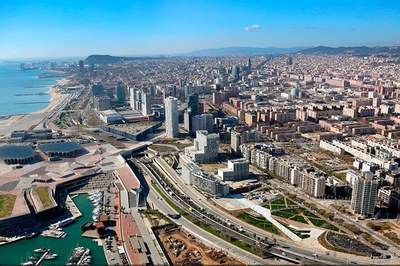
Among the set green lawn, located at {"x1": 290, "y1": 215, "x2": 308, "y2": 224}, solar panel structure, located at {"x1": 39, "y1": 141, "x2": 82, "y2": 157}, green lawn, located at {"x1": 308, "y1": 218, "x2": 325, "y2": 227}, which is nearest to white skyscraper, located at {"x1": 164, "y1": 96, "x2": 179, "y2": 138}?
solar panel structure, located at {"x1": 39, "y1": 141, "x2": 82, "y2": 157}

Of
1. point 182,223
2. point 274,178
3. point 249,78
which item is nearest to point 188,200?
point 182,223

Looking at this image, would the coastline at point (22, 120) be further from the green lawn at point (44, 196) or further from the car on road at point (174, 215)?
the car on road at point (174, 215)

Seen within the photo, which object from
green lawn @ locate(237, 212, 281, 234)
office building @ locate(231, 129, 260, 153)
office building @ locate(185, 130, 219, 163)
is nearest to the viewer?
green lawn @ locate(237, 212, 281, 234)

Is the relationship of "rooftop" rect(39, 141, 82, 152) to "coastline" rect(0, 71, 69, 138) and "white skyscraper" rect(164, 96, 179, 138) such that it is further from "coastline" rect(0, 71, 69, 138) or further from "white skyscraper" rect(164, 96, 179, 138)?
"coastline" rect(0, 71, 69, 138)

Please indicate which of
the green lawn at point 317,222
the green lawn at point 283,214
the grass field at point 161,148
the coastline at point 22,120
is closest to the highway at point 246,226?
the green lawn at point 283,214

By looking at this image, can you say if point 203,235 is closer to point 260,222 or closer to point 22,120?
point 260,222

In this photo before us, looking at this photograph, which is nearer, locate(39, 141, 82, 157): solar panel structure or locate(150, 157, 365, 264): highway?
locate(150, 157, 365, 264): highway

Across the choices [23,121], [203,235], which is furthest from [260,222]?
[23,121]
